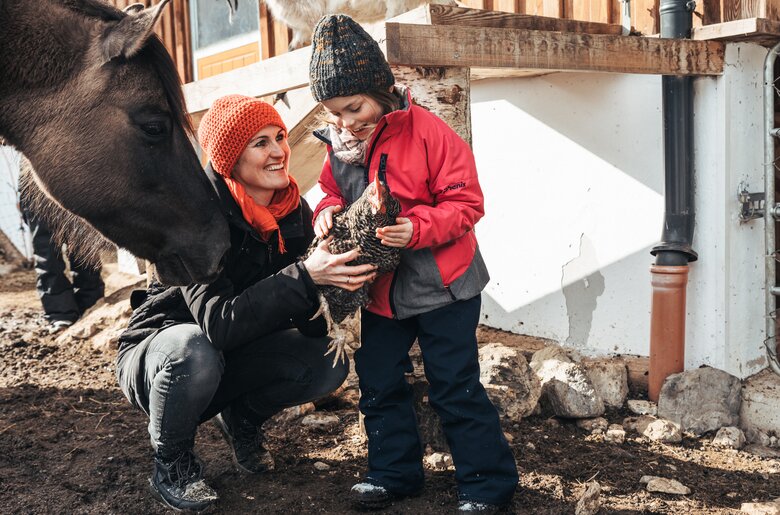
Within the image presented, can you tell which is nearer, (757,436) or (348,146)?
(348,146)

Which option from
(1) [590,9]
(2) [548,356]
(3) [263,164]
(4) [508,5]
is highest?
(4) [508,5]

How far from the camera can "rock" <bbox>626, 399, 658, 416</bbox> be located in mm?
A: 3885

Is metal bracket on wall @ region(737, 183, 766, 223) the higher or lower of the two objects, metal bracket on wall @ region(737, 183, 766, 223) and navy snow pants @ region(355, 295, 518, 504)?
the higher

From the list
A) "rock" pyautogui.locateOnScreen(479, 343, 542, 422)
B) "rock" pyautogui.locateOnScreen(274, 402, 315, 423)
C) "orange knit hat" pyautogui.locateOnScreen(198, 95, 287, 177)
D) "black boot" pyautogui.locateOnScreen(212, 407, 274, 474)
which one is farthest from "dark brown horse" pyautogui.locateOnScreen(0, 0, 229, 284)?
"rock" pyautogui.locateOnScreen(479, 343, 542, 422)

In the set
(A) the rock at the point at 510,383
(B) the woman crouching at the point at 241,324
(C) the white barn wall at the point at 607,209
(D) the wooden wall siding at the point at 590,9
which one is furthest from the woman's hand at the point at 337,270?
(D) the wooden wall siding at the point at 590,9

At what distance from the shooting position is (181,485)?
3.03 metres

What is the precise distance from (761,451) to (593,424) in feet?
2.31

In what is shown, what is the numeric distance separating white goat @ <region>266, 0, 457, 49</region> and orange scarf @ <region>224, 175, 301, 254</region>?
107 inches

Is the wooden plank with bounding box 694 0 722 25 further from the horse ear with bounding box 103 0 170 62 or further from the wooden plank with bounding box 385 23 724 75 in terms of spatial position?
the horse ear with bounding box 103 0 170 62

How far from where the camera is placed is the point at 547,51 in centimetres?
348

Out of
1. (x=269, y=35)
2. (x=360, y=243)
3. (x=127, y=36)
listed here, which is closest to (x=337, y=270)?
(x=360, y=243)

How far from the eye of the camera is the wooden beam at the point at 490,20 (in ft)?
10.2

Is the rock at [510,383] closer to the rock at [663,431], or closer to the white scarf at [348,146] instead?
the rock at [663,431]

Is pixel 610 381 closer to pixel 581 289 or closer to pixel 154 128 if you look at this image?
pixel 581 289
